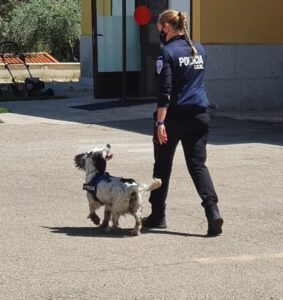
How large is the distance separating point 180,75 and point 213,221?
1.31 metres

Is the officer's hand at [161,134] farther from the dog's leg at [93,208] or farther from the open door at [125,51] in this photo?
the open door at [125,51]

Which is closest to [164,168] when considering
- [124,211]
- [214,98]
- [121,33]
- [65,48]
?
[124,211]

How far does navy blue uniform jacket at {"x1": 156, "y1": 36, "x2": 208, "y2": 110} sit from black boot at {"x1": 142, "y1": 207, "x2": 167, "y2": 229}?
3.35ft

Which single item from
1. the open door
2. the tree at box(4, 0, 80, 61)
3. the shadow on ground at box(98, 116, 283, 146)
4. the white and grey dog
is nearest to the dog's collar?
the white and grey dog

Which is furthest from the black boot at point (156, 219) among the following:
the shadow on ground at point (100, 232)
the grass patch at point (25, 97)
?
the grass patch at point (25, 97)

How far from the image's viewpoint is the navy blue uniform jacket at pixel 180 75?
723 cm

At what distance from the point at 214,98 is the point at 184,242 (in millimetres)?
10767

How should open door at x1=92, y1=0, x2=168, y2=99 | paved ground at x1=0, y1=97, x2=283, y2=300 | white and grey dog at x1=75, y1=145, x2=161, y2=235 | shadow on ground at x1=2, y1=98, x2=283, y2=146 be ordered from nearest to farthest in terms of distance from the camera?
paved ground at x1=0, y1=97, x2=283, y2=300, white and grey dog at x1=75, y1=145, x2=161, y2=235, shadow on ground at x1=2, y1=98, x2=283, y2=146, open door at x1=92, y1=0, x2=168, y2=99

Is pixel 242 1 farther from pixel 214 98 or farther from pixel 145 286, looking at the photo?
pixel 145 286

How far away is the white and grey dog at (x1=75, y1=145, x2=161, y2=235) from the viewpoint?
7.36 metres

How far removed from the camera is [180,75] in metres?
7.33

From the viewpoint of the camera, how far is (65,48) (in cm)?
3747

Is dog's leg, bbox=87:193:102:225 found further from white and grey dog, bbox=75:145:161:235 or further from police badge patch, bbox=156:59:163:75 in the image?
police badge patch, bbox=156:59:163:75

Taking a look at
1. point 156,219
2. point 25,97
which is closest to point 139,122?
point 25,97
